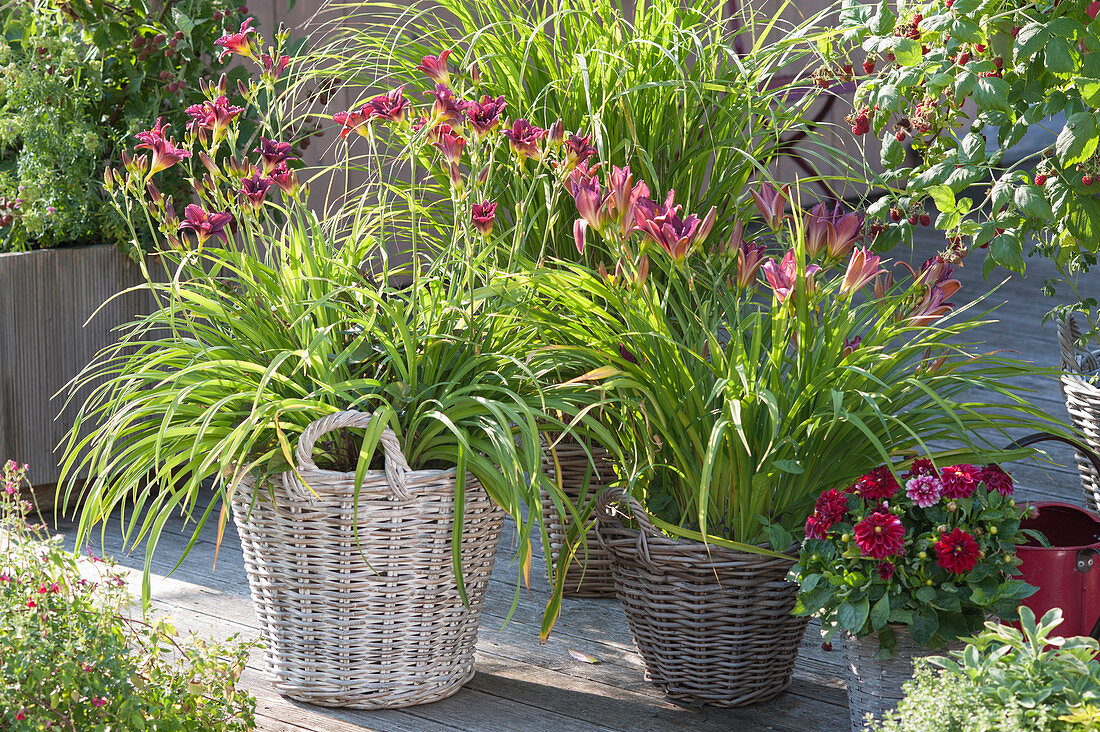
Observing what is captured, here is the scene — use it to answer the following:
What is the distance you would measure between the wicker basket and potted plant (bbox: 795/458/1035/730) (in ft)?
2.03

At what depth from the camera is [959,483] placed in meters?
1.47

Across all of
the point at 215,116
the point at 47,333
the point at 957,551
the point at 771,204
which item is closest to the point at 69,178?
the point at 47,333

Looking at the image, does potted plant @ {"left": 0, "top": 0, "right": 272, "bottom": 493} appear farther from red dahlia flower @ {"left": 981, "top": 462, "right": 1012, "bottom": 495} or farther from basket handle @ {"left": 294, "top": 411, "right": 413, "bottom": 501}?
red dahlia flower @ {"left": 981, "top": 462, "right": 1012, "bottom": 495}

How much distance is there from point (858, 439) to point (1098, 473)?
62 centimetres

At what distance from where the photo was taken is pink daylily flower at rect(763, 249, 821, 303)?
5.03ft

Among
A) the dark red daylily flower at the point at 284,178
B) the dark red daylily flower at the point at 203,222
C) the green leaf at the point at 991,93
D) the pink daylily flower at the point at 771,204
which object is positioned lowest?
the dark red daylily flower at the point at 203,222

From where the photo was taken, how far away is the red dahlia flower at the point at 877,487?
1505 mm

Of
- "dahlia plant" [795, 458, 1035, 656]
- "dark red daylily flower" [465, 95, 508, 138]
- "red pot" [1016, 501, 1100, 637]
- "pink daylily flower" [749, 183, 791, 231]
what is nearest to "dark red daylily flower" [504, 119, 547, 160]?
"dark red daylily flower" [465, 95, 508, 138]

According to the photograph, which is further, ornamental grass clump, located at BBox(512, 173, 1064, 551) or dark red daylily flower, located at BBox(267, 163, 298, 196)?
dark red daylily flower, located at BBox(267, 163, 298, 196)

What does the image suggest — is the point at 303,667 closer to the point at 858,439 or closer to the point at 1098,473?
the point at 858,439

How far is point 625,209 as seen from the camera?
1.57m

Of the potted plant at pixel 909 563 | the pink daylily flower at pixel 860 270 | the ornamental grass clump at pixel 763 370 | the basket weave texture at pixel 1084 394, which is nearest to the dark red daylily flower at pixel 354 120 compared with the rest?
the ornamental grass clump at pixel 763 370

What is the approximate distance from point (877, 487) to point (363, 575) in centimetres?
75

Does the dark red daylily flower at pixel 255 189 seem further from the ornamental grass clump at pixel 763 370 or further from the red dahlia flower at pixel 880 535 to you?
the red dahlia flower at pixel 880 535
